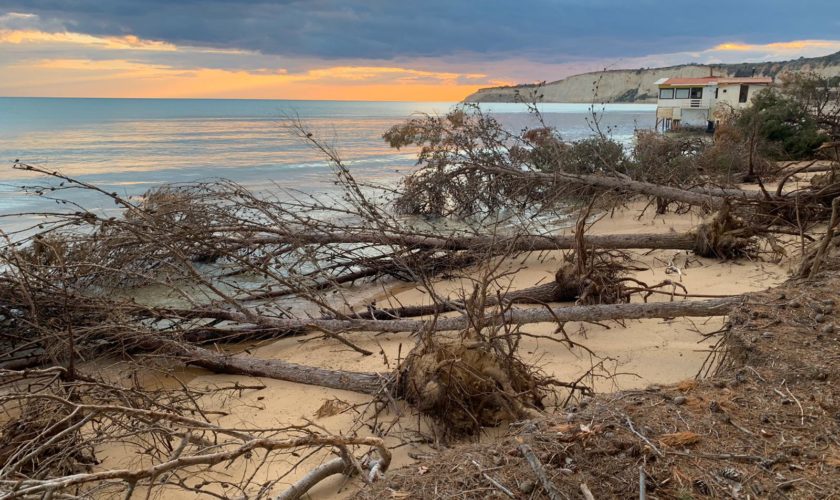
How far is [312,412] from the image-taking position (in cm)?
418

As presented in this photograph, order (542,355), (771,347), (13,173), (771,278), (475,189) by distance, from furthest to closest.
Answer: (13,173) < (475,189) < (771,278) < (542,355) < (771,347)

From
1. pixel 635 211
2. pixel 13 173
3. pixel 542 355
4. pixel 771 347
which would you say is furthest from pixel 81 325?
pixel 13 173

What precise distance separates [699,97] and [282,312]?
43455 mm

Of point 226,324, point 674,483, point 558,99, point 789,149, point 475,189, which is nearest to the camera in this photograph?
point 674,483

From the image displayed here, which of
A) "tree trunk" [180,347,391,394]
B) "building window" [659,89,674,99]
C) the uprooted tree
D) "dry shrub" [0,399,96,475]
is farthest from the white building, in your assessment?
"dry shrub" [0,399,96,475]

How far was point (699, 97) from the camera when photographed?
4134 centimetres

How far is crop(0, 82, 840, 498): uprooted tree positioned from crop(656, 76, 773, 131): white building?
34.2m

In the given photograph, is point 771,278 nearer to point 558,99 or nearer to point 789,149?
point 789,149

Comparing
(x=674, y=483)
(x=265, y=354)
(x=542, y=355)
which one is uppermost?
(x=674, y=483)

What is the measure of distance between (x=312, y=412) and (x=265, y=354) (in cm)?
176

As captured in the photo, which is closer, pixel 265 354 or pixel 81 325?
pixel 81 325

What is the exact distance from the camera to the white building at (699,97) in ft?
129

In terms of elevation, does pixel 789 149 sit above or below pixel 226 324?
above

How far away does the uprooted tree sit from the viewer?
3.14 meters
